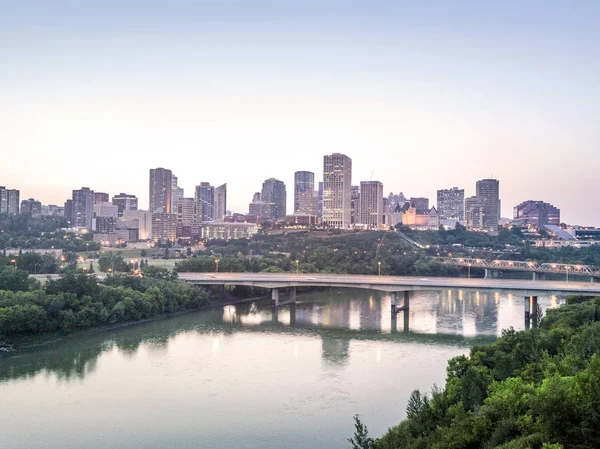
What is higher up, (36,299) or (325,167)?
(325,167)

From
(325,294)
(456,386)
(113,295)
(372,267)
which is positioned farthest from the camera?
(372,267)

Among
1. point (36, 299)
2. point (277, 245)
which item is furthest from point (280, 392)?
point (277, 245)

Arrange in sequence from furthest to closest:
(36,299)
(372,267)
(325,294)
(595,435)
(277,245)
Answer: (277,245) → (372,267) → (325,294) → (36,299) → (595,435)

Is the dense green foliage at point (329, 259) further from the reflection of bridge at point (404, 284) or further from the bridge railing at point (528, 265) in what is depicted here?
the reflection of bridge at point (404, 284)

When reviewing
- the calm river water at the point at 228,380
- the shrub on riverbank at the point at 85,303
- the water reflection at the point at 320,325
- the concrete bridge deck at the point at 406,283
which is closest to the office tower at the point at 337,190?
the water reflection at the point at 320,325

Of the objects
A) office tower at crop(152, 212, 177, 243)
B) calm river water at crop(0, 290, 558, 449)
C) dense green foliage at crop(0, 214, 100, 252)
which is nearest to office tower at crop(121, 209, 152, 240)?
office tower at crop(152, 212, 177, 243)

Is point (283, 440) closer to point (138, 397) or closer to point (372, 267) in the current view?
point (138, 397)

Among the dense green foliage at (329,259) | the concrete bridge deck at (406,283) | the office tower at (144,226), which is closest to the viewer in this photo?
the concrete bridge deck at (406,283)

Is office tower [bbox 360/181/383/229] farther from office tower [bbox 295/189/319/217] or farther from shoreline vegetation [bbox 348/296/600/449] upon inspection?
shoreline vegetation [bbox 348/296/600/449]
